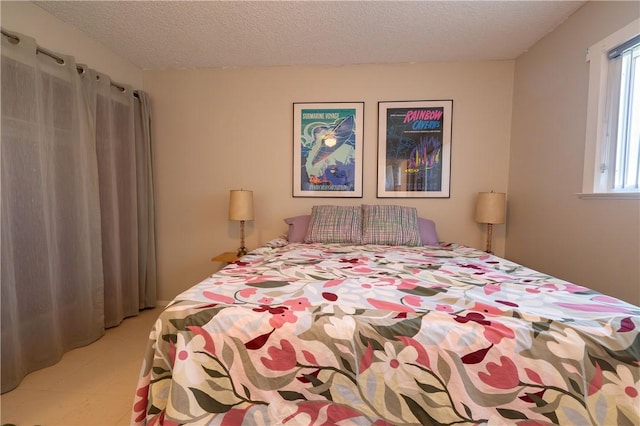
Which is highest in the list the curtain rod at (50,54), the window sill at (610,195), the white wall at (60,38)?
the white wall at (60,38)

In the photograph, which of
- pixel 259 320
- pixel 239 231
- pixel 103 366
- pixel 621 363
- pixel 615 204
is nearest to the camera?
pixel 621 363

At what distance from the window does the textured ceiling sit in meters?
0.49

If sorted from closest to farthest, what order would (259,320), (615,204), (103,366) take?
(259,320), (615,204), (103,366)

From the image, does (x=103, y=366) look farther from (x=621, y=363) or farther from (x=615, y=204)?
(x=615, y=204)

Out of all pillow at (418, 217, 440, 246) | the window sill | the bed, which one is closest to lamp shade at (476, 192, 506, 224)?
pillow at (418, 217, 440, 246)

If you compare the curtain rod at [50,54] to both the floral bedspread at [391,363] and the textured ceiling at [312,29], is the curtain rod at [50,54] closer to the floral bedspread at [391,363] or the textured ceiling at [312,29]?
the textured ceiling at [312,29]

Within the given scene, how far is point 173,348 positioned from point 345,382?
0.57 metres

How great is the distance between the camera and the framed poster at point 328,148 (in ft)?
8.77

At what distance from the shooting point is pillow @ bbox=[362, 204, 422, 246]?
2234 millimetres

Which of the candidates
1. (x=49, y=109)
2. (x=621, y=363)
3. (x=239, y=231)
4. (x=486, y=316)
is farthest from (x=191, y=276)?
(x=621, y=363)

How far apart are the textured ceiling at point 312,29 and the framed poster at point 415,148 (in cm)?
45

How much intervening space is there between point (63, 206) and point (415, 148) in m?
2.85

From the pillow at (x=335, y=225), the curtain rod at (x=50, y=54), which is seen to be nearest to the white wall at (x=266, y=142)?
the pillow at (x=335, y=225)

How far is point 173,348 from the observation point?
2.99ft
